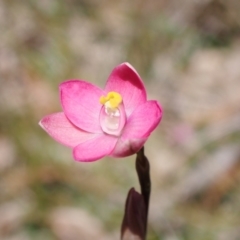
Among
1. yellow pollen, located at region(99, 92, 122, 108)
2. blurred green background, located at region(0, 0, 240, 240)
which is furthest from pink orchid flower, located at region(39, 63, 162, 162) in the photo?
blurred green background, located at region(0, 0, 240, 240)

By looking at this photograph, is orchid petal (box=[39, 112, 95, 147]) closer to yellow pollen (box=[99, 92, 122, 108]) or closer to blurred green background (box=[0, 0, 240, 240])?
yellow pollen (box=[99, 92, 122, 108])

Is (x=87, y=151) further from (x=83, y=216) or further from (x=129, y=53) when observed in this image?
(x=129, y=53)

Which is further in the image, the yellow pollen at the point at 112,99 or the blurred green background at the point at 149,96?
the blurred green background at the point at 149,96

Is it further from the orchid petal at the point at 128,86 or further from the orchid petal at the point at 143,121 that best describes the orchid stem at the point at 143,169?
the orchid petal at the point at 128,86

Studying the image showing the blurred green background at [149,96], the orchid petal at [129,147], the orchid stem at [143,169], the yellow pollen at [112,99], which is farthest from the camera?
the blurred green background at [149,96]

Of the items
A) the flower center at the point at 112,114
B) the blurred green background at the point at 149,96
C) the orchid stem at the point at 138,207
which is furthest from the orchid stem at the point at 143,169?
the blurred green background at the point at 149,96

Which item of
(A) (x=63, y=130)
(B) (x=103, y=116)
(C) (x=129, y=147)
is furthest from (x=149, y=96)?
(C) (x=129, y=147)

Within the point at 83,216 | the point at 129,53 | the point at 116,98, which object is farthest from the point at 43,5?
the point at 116,98

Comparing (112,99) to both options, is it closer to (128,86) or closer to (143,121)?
(128,86)
